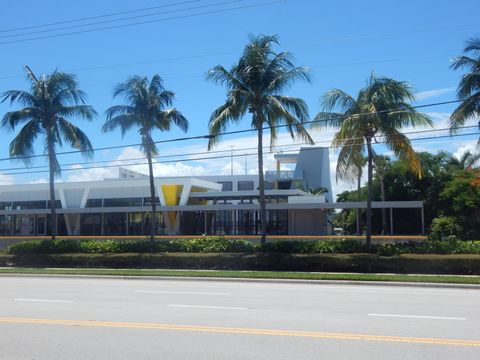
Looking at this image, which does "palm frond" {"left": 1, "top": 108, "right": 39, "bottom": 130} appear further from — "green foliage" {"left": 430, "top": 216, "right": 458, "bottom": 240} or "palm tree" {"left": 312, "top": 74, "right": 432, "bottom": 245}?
"green foliage" {"left": 430, "top": 216, "right": 458, "bottom": 240}

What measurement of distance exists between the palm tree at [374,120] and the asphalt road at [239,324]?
31.6 ft

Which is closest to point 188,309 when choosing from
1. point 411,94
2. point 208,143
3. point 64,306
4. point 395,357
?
point 64,306

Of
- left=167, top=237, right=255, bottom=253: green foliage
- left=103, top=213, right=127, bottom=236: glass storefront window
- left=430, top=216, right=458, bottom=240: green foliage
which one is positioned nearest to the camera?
left=167, top=237, right=255, bottom=253: green foliage

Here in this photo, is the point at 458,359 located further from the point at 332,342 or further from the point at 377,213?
the point at 377,213

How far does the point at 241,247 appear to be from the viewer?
25.3 metres

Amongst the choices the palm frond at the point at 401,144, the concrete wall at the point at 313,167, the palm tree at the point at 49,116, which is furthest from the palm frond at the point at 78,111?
the concrete wall at the point at 313,167

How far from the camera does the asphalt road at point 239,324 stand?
727 centimetres

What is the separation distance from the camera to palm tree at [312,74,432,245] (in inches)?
937

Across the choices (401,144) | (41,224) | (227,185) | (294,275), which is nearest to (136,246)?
(294,275)

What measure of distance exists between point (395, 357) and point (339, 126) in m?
18.8

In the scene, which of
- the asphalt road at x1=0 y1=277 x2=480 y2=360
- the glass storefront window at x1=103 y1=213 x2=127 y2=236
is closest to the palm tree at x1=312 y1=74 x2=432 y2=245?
the asphalt road at x1=0 y1=277 x2=480 y2=360

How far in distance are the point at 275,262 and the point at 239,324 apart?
13.7m

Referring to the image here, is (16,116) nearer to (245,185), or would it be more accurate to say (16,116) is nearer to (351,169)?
(351,169)

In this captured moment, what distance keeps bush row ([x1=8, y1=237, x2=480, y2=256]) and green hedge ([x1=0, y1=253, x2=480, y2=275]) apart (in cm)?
89
